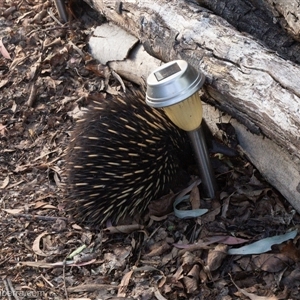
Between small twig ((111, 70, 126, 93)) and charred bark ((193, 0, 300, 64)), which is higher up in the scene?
charred bark ((193, 0, 300, 64))

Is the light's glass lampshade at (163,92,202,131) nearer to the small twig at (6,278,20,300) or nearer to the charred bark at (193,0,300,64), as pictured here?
the charred bark at (193,0,300,64)

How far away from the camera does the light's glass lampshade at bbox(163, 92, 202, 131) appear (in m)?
2.86

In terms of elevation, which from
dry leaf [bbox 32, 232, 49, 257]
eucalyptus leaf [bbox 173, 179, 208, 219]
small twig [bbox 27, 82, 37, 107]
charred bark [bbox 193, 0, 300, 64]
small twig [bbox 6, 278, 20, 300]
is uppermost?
charred bark [bbox 193, 0, 300, 64]

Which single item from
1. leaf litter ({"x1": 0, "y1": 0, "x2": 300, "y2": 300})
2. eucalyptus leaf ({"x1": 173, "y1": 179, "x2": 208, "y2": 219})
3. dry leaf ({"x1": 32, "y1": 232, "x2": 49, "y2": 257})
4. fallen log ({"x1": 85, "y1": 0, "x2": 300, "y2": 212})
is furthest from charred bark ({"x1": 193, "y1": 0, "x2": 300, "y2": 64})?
dry leaf ({"x1": 32, "y1": 232, "x2": 49, "y2": 257})

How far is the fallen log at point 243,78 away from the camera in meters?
2.71

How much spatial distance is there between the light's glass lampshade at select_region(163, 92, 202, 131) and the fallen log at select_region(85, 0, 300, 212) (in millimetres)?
201

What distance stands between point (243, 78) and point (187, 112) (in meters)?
0.35

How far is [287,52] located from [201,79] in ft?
3.16

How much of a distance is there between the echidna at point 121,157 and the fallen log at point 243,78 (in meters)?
0.37

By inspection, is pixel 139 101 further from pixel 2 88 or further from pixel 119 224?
pixel 2 88

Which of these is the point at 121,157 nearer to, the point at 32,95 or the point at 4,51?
the point at 32,95

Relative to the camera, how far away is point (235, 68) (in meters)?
2.95

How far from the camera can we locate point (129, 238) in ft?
11.3

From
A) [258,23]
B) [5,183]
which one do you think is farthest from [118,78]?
[258,23]
